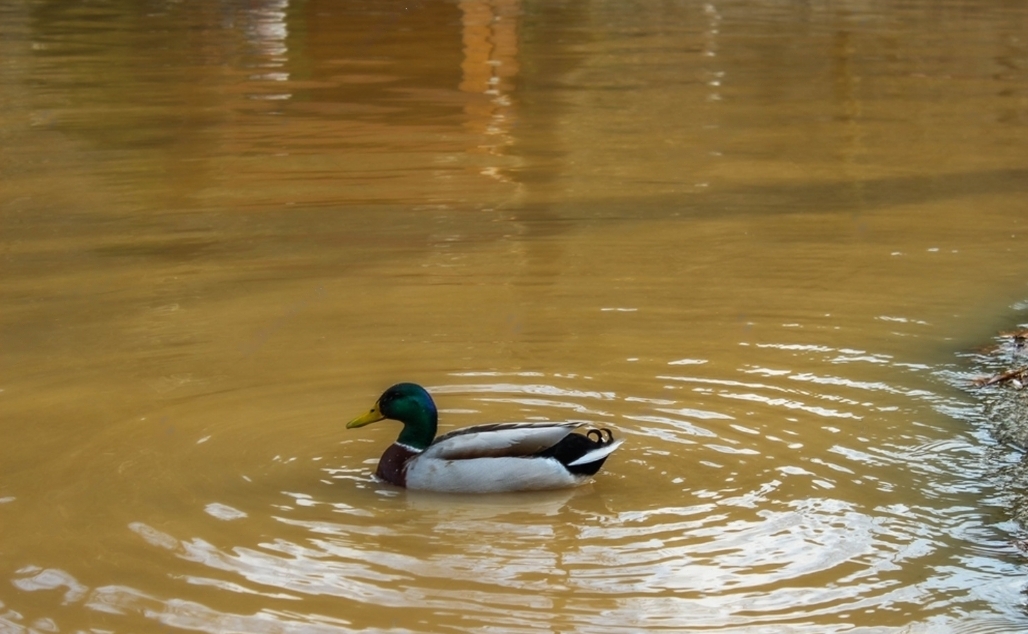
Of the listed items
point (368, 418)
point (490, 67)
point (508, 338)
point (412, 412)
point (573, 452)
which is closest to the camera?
point (573, 452)

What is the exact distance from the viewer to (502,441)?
6387 millimetres

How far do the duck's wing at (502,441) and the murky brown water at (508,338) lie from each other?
21 centimetres

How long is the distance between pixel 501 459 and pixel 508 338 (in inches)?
82.9

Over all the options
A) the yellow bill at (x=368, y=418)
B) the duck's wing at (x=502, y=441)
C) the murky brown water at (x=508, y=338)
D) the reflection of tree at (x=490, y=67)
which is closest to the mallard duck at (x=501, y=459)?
the duck's wing at (x=502, y=441)

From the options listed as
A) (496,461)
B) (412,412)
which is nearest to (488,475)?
(496,461)

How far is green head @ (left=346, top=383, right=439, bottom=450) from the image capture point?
668 cm

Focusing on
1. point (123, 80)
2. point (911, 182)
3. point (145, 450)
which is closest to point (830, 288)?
point (911, 182)

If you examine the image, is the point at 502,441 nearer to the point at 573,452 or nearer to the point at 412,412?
the point at 573,452

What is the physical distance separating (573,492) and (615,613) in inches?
44.7

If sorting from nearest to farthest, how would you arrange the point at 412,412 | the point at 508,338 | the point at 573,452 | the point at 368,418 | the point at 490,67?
1. the point at 573,452
2. the point at 412,412
3. the point at 368,418
4. the point at 508,338
5. the point at 490,67

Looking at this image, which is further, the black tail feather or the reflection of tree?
the reflection of tree

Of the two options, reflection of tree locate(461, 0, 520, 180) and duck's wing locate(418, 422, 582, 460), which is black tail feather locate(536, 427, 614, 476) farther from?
reflection of tree locate(461, 0, 520, 180)

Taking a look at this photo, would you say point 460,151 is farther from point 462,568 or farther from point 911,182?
point 462,568

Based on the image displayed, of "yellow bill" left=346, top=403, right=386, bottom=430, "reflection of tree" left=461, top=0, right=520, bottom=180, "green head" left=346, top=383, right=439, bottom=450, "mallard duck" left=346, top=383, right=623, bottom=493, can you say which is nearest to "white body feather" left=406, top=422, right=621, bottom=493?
"mallard duck" left=346, top=383, right=623, bottom=493
